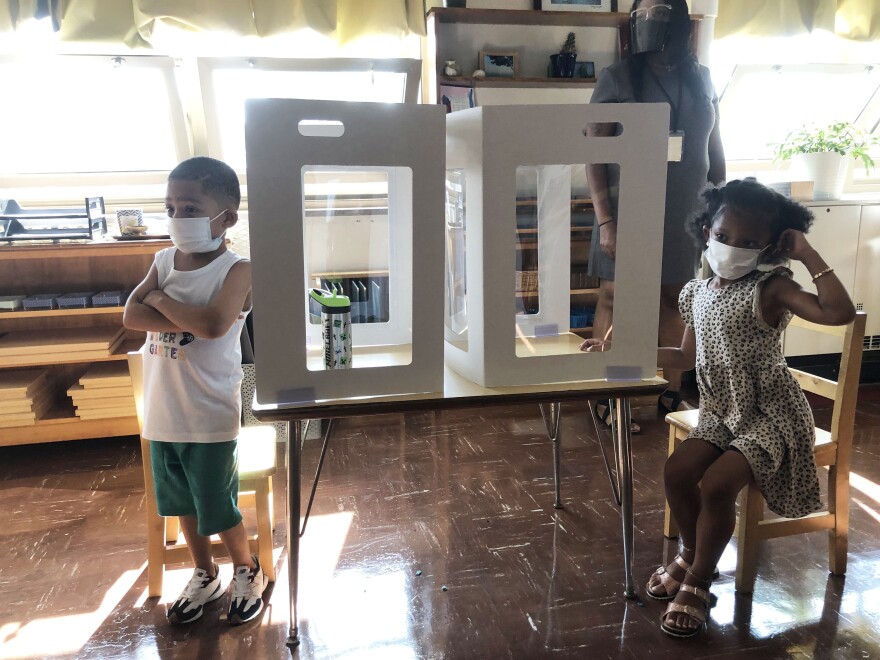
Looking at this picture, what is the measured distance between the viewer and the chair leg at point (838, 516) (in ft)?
6.01

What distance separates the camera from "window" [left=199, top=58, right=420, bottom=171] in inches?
121

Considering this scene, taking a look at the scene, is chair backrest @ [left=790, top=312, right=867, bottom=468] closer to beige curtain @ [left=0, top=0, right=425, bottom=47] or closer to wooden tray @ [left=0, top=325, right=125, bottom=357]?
beige curtain @ [left=0, top=0, right=425, bottom=47]

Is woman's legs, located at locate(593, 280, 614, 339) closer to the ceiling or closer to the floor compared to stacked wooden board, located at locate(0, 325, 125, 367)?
closer to the ceiling

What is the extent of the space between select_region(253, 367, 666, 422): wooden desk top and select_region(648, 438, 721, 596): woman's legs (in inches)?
10.3

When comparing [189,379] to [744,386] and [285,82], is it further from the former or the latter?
[285,82]

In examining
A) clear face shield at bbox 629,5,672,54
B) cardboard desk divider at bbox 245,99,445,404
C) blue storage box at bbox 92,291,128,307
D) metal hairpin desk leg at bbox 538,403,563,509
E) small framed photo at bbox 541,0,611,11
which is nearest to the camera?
cardboard desk divider at bbox 245,99,445,404

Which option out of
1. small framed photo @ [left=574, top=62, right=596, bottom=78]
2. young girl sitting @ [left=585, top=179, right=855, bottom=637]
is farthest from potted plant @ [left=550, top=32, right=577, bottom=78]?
young girl sitting @ [left=585, top=179, right=855, bottom=637]

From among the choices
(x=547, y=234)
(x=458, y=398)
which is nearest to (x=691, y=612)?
(x=458, y=398)

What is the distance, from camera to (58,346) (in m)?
2.72

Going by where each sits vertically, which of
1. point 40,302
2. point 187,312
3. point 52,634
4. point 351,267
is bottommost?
point 52,634

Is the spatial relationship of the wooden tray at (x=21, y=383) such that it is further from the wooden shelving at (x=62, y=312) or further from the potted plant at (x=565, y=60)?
the potted plant at (x=565, y=60)

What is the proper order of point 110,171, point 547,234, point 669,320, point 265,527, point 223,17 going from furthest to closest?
point 110,171 < point 223,17 < point 669,320 < point 265,527 < point 547,234

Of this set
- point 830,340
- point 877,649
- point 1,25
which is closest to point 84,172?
point 1,25

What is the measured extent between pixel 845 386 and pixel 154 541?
177cm
